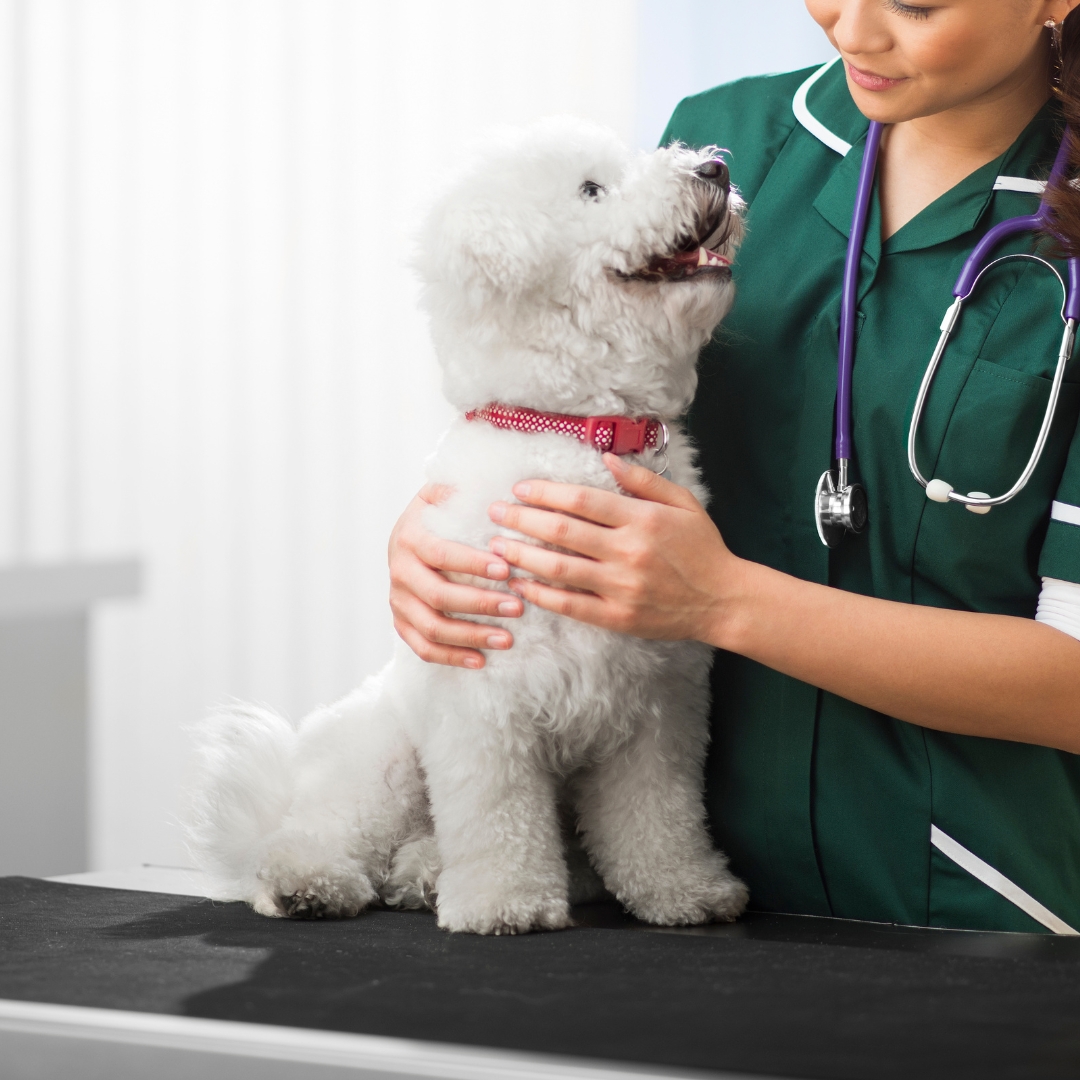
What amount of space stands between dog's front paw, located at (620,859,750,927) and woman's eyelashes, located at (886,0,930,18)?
78 cm

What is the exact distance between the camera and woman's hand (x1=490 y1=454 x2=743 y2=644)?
1016 millimetres

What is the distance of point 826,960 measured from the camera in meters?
0.89

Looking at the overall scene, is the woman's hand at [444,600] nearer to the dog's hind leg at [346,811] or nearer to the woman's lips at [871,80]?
the dog's hind leg at [346,811]

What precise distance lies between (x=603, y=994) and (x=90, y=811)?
2245 mm

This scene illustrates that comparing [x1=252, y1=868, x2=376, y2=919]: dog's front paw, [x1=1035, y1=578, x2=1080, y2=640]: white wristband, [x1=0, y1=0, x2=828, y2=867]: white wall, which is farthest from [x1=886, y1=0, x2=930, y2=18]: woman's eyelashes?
[x1=0, y1=0, x2=828, y2=867]: white wall

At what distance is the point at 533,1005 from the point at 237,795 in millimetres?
572

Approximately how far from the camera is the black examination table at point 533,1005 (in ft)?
2.17

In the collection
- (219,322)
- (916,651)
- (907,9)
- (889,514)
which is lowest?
(916,651)

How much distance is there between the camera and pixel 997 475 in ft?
3.48

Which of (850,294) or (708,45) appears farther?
(708,45)

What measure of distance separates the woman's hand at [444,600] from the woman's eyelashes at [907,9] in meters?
0.56

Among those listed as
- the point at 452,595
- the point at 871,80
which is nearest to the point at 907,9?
the point at 871,80

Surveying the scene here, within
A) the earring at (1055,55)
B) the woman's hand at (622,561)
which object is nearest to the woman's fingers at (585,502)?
the woman's hand at (622,561)

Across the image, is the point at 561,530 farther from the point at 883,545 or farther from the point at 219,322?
the point at 219,322
